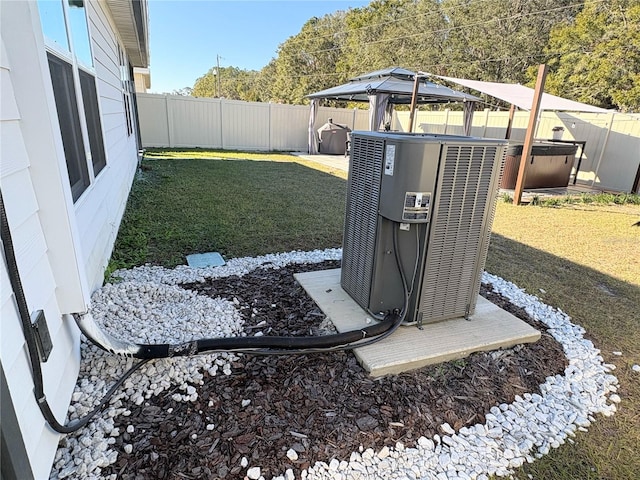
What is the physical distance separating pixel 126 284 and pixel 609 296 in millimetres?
4180

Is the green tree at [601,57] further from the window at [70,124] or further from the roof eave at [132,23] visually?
the window at [70,124]

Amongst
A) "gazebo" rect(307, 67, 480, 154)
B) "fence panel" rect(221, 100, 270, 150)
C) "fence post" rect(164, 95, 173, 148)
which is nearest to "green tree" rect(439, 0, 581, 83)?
"gazebo" rect(307, 67, 480, 154)

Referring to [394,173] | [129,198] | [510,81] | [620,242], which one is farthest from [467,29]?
[394,173]

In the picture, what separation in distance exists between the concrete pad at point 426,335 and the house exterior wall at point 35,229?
1.46 metres

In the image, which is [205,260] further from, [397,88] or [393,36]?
[393,36]

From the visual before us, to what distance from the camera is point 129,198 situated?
595 cm

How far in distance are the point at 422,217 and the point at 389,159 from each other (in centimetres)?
39

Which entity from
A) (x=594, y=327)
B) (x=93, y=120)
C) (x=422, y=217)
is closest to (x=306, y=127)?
(x=93, y=120)

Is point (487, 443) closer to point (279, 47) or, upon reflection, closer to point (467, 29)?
point (467, 29)

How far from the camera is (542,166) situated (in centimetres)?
827

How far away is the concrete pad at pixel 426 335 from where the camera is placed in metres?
2.14

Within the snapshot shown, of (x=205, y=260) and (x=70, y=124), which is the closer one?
(x=70, y=124)

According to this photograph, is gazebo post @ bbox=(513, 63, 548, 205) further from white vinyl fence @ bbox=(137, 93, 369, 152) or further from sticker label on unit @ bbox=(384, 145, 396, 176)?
white vinyl fence @ bbox=(137, 93, 369, 152)

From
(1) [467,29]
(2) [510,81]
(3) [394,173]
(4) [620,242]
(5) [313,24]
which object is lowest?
(4) [620,242]
